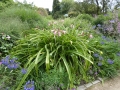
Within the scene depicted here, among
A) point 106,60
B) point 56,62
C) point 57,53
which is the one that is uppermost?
point 57,53

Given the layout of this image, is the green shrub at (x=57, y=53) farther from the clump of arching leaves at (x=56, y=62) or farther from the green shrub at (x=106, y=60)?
the green shrub at (x=106, y=60)

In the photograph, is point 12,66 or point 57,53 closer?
point 12,66

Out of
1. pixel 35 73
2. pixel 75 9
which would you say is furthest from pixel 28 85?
pixel 75 9

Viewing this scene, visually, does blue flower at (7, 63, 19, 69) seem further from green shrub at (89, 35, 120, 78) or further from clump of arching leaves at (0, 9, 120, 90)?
green shrub at (89, 35, 120, 78)

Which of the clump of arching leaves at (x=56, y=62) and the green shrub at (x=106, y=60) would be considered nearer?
the clump of arching leaves at (x=56, y=62)

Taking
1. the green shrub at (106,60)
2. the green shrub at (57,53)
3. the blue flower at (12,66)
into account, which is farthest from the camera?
the green shrub at (106,60)

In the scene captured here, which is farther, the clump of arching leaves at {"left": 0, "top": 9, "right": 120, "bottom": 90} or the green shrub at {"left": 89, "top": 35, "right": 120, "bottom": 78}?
the green shrub at {"left": 89, "top": 35, "right": 120, "bottom": 78}

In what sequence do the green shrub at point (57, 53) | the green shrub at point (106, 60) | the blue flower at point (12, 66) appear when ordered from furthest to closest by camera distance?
1. the green shrub at point (106, 60)
2. the green shrub at point (57, 53)
3. the blue flower at point (12, 66)

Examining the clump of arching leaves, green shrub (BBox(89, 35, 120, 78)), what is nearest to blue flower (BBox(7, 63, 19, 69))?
the clump of arching leaves

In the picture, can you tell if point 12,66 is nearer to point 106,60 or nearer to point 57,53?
point 57,53

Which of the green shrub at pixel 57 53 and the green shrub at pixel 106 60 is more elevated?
the green shrub at pixel 57 53

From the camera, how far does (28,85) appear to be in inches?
73.7

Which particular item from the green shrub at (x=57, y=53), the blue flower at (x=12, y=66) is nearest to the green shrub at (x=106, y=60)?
the green shrub at (x=57, y=53)

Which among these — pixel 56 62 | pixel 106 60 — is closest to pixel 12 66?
pixel 56 62
